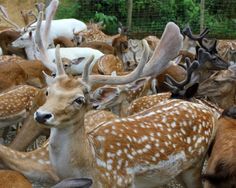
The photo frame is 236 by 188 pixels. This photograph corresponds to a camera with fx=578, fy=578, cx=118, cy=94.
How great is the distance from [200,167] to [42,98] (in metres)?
2.31

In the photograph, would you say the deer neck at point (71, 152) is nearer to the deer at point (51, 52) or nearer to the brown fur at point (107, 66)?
the deer at point (51, 52)

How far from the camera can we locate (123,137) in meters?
4.24

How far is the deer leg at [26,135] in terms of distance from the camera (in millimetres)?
5785

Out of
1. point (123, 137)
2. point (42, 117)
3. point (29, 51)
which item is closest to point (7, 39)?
point (29, 51)

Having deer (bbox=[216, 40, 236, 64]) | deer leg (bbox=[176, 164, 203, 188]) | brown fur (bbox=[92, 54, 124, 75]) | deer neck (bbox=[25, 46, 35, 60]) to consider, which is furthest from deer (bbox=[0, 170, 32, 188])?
deer neck (bbox=[25, 46, 35, 60])

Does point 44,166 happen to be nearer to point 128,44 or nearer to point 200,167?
point 200,167

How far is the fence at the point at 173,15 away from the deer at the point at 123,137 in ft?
33.5

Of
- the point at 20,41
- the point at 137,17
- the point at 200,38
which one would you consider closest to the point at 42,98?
the point at 200,38

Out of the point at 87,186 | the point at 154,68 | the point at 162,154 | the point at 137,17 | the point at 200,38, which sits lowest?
the point at 137,17

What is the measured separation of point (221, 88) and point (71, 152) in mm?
3511

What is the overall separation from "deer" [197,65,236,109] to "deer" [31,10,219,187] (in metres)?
2.09

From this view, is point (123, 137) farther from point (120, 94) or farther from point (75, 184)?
point (120, 94)

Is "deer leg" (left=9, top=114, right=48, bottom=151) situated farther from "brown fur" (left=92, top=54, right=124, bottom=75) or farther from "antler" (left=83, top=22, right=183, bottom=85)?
"brown fur" (left=92, top=54, right=124, bottom=75)

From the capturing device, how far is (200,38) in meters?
9.88
